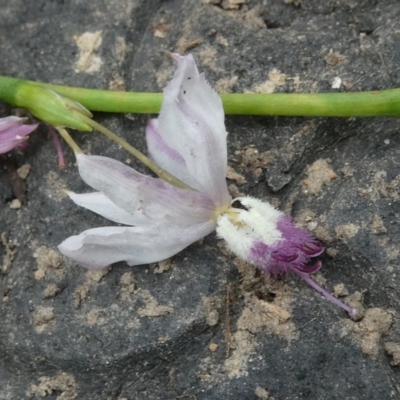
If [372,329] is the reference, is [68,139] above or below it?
above

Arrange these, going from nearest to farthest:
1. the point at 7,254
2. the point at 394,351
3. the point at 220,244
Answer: the point at 394,351 < the point at 220,244 < the point at 7,254

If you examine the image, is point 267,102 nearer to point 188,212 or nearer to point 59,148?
point 188,212

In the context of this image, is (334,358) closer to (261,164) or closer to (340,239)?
(340,239)

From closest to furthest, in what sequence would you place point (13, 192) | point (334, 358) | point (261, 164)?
point (334, 358), point (261, 164), point (13, 192)

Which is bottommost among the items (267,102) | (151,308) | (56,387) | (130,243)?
(56,387)

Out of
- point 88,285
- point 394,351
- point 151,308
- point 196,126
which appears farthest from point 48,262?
point 394,351

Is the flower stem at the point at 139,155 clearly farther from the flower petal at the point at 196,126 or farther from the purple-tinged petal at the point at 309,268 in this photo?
the purple-tinged petal at the point at 309,268

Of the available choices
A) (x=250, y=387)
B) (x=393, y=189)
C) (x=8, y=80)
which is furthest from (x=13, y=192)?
(x=393, y=189)

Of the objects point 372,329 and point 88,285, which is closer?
point 372,329
